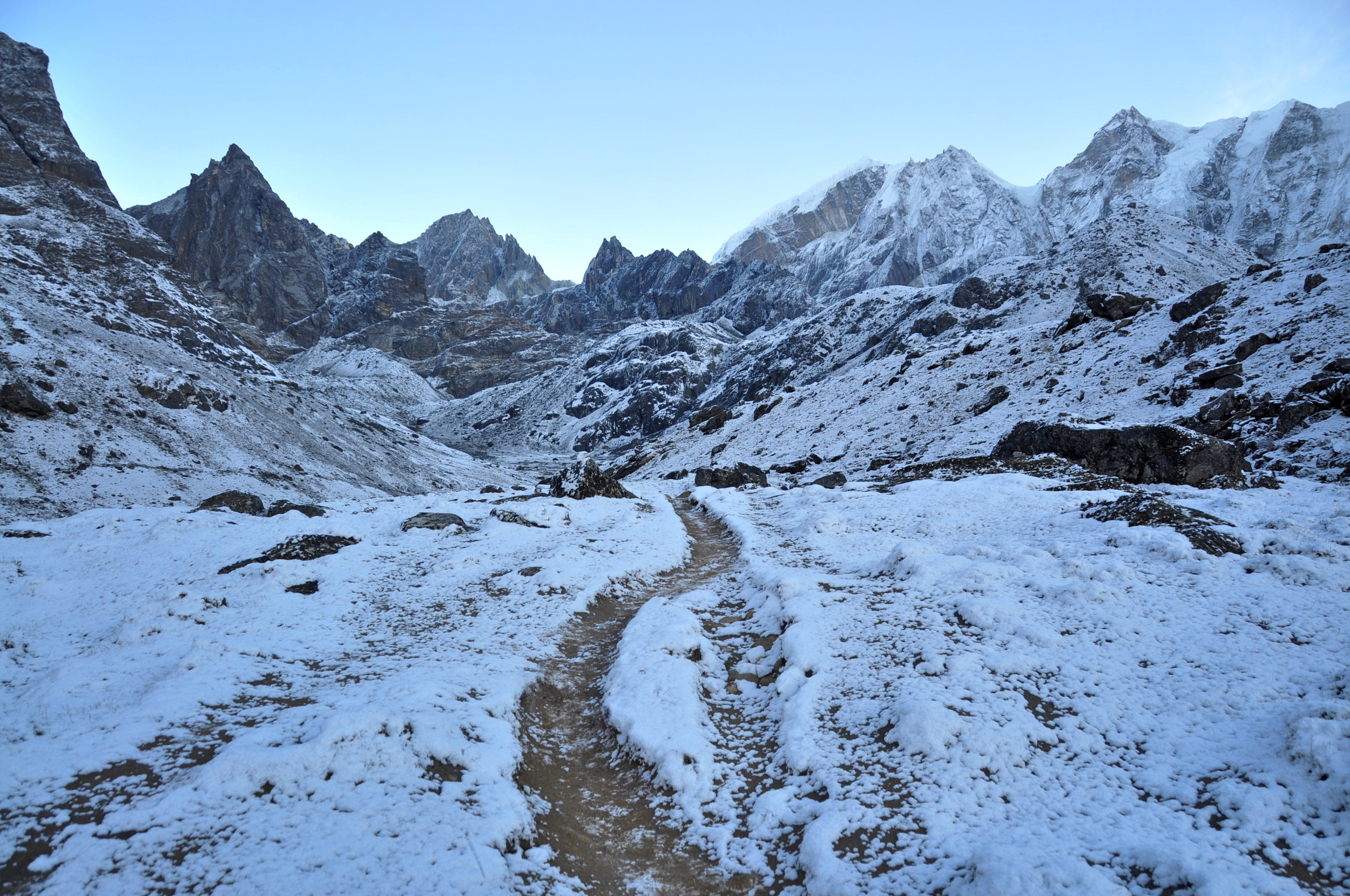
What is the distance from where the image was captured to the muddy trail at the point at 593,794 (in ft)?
22.1

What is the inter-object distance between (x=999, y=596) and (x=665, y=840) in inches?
327

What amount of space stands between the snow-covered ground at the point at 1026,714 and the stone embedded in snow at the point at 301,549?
36.3 feet

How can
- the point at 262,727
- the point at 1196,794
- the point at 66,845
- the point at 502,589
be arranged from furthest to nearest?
the point at 502,589, the point at 262,727, the point at 1196,794, the point at 66,845

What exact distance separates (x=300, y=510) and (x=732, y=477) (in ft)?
78.3

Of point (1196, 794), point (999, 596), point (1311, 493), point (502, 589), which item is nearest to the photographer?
point (1196, 794)

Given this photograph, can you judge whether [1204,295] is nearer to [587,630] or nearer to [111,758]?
[587,630]

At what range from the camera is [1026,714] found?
817cm

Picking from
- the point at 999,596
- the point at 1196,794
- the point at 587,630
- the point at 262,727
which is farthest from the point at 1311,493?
the point at 262,727

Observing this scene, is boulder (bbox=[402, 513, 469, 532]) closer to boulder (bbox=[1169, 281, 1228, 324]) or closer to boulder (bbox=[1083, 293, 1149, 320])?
boulder (bbox=[1169, 281, 1228, 324])

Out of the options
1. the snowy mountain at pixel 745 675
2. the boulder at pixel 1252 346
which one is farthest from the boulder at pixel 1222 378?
the boulder at pixel 1252 346

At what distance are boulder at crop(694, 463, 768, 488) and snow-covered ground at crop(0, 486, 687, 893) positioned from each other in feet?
65.5

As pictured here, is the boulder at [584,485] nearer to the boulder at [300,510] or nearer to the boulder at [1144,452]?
the boulder at [300,510]

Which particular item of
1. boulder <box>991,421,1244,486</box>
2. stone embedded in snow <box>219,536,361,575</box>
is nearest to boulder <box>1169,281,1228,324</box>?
boulder <box>991,421,1244,486</box>

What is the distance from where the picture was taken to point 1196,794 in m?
6.36
